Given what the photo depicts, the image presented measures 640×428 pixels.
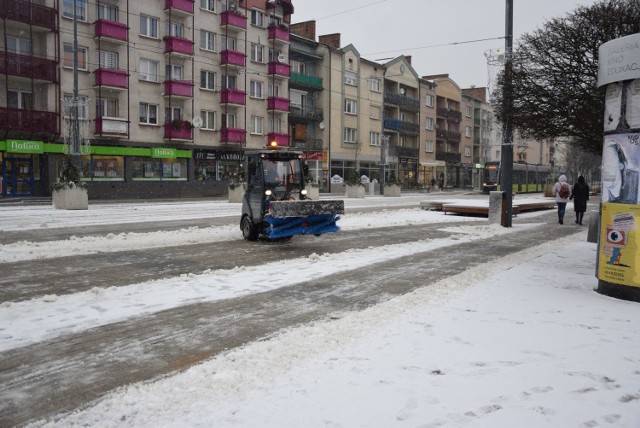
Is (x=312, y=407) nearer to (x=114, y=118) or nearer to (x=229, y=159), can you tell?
(x=114, y=118)

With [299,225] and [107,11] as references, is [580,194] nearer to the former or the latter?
[299,225]

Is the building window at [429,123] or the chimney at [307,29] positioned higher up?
the chimney at [307,29]

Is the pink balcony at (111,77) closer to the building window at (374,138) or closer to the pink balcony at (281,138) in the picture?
the pink balcony at (281,138)

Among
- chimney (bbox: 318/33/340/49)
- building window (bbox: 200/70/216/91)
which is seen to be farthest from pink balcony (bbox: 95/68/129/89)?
chimney (bbox: 318/33/340/49)

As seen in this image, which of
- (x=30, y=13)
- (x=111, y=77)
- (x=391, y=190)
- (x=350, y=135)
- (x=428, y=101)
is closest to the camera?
(x=30, y=13)

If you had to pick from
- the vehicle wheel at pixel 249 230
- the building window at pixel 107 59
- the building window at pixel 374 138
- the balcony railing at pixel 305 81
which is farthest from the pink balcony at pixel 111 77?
the building window at pixel 374 138

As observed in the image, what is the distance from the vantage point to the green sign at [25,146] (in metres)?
30.0

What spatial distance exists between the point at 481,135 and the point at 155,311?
8648 cm

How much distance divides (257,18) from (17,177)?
2380 centimetres

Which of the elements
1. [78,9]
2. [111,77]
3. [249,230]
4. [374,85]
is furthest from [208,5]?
[249,230]

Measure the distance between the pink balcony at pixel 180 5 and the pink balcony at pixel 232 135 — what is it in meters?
9.01

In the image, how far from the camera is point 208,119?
4150cm

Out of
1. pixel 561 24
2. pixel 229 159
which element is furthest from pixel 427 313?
pixel 229 159

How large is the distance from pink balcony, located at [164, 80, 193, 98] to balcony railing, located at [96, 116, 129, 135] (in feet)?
14.5
